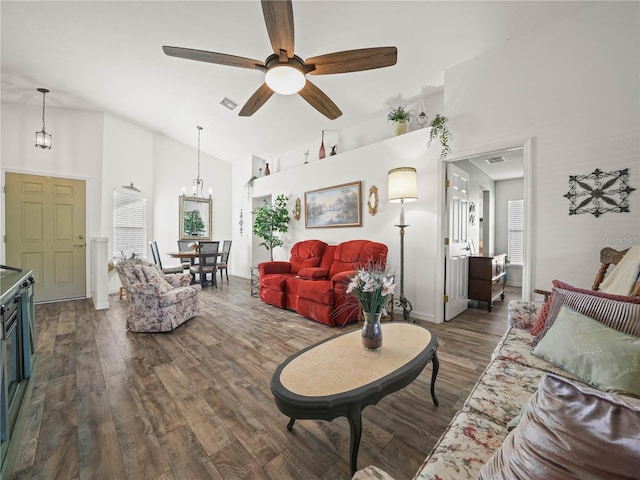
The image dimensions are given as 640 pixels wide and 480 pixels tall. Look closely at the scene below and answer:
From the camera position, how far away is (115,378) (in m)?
2.04

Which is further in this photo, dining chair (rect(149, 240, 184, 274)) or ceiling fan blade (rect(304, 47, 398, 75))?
dining chair (rect(149, 240, 184, 274))

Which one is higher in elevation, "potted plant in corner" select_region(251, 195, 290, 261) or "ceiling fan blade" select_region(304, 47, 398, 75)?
"ceiling fan blade" select_region(304, 47, 398, 75)

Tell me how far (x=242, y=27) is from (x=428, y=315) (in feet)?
13.1

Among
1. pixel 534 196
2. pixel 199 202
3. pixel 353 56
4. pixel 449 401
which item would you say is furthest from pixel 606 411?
pixel 199 202

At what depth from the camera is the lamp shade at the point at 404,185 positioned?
10.5ft

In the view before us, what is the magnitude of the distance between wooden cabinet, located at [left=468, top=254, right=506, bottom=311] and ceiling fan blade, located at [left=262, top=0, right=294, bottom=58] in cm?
373

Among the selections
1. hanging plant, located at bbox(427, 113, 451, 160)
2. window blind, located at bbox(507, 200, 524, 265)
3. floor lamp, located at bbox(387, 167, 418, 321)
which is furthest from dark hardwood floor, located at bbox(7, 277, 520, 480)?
window blind, located at bbox(507, 200, 524, 265)

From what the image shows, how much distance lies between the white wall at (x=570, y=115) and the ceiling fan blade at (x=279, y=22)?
228 centimetres

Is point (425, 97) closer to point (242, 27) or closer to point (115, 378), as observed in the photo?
point (242, 27)

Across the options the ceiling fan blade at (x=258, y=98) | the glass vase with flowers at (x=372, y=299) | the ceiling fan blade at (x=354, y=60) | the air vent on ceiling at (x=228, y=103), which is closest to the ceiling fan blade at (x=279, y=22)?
the ceiling fan blade at (x=354, y=60)

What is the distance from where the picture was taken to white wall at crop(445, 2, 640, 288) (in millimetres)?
2166

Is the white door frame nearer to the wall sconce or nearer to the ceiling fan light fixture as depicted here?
the ceiling fan light fixture

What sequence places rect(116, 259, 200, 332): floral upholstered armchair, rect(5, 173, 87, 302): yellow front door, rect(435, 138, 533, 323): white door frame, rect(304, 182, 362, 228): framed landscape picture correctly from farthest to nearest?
rect(304, 182, 362, 228): framed landscape picture < rect(5, 173, 87, 302): yellow front door < rect(116, 259, 200, 332): floral upholstered armchair < rect(435, 138, 533, 323): white door frame

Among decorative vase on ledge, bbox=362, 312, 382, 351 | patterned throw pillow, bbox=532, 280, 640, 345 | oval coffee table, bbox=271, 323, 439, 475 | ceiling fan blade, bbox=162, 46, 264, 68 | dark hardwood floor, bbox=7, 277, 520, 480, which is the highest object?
ceiling fan blade, bbox=162, 46, 264, 68
